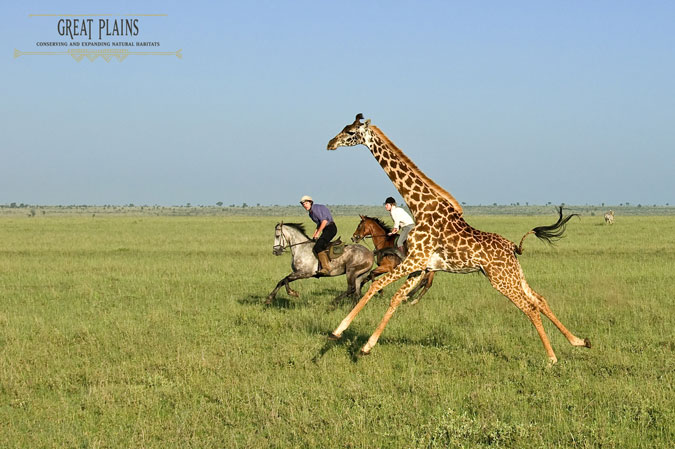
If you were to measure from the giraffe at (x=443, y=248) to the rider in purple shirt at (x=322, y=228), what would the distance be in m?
3.60

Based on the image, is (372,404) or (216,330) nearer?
(372,404)

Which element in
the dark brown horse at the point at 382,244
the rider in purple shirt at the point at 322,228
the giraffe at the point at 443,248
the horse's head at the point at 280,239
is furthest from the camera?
the dark brown horse at the point at 382,244

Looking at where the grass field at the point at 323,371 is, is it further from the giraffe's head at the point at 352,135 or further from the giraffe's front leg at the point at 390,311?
the giraffe's head at the point at 352,135

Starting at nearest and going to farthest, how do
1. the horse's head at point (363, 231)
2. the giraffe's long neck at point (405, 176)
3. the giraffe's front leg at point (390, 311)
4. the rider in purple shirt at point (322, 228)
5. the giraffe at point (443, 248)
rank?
the giraffe's front leg at point (390, 311) → the giraffe at point (443, 248) → the giraffe's long neck at point (405, 176) → the rider in purple shirt at point (322, 228) → the horse's head at point (363, 231)

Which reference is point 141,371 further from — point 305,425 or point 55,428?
point 305,425

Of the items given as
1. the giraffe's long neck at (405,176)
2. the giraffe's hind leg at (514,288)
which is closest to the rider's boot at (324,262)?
the giraffe's long neck at (405,176)

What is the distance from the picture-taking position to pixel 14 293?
15469mm

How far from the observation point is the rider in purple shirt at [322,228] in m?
12.6

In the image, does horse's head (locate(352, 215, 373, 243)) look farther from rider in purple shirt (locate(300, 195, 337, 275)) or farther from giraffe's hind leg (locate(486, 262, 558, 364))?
giraffe's hind leg (locate(486, 262, 558, 364))

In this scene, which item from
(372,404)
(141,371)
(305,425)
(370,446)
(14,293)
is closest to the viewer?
(370,446)

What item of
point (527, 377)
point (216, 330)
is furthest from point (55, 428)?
point (527, 377)

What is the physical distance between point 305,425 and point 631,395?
3.48 m

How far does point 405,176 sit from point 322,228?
3906 millimetres

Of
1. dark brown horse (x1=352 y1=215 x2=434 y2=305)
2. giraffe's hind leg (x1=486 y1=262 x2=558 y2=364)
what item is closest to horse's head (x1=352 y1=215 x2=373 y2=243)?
dark brown horse (x1=352 y1=215 x2=434 y2=305)
